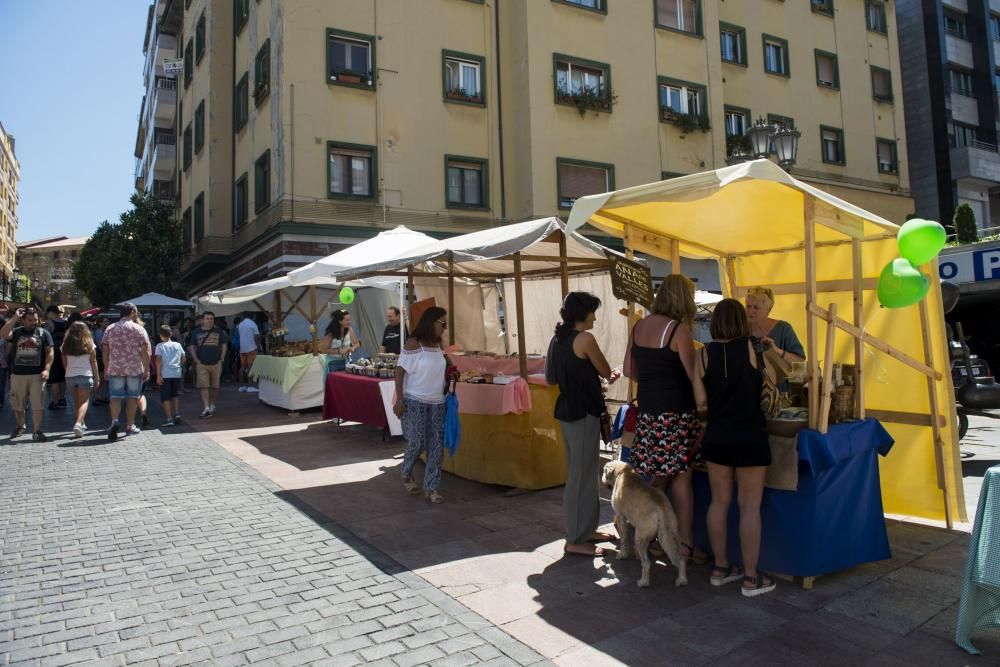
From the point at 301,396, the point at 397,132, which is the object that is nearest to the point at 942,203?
the point at 397,132

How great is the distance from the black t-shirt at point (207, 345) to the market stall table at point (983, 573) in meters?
11.0

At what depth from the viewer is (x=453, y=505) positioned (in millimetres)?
6035

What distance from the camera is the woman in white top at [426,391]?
19.7ft

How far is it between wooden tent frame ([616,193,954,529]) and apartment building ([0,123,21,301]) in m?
76.6

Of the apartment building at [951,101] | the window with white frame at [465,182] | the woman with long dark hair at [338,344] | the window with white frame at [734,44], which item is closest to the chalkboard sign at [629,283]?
the woman with long dark hair at [338,344]

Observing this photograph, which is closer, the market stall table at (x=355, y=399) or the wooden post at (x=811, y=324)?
the wooden post at (x=811, y=324)

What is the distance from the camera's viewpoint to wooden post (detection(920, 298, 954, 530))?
4.92 m

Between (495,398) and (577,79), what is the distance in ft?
50.3

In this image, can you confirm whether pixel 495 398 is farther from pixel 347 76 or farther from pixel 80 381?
pixel 347 76

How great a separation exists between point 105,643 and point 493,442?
12.3 ft

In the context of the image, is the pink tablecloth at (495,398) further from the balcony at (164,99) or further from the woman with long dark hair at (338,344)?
the balcony at (164,99)

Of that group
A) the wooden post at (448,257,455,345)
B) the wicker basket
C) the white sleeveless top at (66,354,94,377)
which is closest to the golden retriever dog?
the wicker basket

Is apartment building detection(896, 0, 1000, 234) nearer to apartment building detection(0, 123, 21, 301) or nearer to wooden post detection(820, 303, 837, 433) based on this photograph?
wooden post detection(820, 303, 837, 433)

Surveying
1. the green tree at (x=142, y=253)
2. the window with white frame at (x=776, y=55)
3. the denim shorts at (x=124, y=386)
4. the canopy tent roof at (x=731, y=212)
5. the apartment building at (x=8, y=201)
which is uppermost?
the apartment building at (x=8, y=201)
